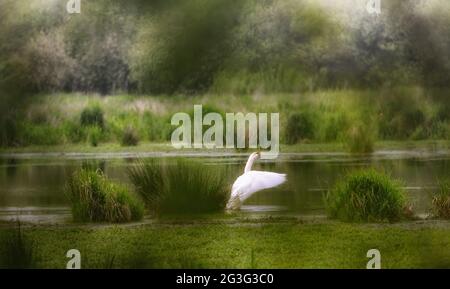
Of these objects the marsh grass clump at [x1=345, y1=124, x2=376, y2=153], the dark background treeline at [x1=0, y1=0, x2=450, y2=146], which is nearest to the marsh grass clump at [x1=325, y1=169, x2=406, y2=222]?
the marsh grass clump at [x1=345, y1=124, x2=376, y2=153]

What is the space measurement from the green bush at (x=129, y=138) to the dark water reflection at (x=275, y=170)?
0.15 metres

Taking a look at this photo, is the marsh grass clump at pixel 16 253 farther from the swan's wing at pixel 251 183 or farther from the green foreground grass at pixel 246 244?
the swan's wing at pixel 251 183

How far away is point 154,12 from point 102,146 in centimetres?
126

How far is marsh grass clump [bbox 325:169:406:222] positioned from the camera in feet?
25.7

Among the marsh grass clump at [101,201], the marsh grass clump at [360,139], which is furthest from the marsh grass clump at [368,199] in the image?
the marsh grass clump at [101,201]

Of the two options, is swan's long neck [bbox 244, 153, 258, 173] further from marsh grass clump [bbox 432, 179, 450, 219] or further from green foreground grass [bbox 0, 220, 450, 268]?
marsh grass clump [bbox 432, 179, 450, 219]

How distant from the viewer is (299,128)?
321 inches

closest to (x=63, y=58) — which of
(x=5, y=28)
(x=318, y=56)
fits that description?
(x=5, y=28)

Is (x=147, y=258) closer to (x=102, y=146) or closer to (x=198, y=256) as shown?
(x=198, y=256)

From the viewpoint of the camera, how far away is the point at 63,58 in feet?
26.9

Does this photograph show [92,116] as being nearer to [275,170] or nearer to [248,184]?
[248,184]

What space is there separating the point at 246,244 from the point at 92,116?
1.76 metres

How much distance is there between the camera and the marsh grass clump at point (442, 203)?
8.05 m
